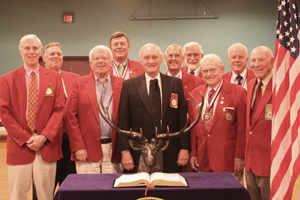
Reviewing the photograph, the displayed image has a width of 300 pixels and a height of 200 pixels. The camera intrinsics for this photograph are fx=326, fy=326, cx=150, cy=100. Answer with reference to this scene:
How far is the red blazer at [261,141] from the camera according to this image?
117 inches

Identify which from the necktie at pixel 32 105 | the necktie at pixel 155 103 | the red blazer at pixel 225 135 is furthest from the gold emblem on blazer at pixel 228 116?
the necktie at pixel 32 105

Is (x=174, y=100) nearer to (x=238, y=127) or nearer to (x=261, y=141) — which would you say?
(x=238, y=127)

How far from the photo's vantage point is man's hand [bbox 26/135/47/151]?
10.7 ft

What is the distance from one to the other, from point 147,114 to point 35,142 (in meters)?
1.15

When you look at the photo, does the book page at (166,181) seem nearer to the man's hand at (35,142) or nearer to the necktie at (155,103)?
the necktie at (155,103)

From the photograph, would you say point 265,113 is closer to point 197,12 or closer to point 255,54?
point 255,54

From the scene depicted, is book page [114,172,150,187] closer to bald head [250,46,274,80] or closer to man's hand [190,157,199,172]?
man's hand [190,157,199,172]

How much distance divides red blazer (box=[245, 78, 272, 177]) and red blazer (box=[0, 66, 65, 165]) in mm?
1932

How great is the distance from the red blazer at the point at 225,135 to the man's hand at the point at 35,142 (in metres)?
1.59

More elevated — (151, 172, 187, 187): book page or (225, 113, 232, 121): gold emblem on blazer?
(225, 113, 232, 121): gold emblem on blazer

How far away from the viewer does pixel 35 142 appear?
128 inches

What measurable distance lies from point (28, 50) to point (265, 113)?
8.07 feet

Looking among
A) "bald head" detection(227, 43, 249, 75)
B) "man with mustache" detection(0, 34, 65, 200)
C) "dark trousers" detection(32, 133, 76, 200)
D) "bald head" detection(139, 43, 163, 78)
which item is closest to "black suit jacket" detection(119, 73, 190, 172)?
"bald head" detection(139, 43, 163, 78)

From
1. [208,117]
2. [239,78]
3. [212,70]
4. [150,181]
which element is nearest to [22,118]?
[150,181]
